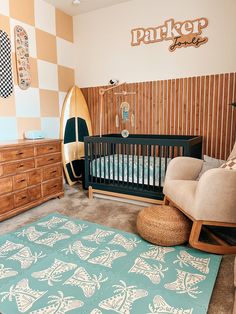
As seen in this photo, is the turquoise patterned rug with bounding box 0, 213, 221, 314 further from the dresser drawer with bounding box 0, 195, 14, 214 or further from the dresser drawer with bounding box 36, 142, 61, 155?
the dresser drawer with bounding box 36, 142, 61, 155

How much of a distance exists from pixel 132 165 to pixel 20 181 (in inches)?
49.2

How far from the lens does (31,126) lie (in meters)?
3.19

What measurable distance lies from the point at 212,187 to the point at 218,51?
1939mm

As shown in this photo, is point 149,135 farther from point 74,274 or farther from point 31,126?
point 74,274

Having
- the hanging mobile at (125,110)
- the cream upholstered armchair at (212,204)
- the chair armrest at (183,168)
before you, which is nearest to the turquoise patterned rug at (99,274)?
the cream upholstered armchair at (212,204)

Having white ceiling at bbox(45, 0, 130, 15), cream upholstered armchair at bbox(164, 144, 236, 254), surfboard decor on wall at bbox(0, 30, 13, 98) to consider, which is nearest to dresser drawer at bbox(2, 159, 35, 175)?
surfboard decor on wall at bbox(0, 30, 13, 98)

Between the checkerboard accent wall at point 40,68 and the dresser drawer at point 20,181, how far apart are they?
633 millimetres

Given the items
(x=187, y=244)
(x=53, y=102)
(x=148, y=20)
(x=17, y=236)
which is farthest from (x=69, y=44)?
(x=187, y=244)

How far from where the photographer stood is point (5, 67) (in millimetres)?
2744

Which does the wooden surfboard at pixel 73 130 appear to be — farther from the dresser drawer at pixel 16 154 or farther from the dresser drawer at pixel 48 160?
the dresser drawer at pixel 16 154

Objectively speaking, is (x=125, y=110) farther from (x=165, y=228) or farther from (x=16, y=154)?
(x=165, y=228)

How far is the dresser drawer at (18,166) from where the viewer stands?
233 centimetres

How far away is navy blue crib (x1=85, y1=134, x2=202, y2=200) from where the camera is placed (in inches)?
100

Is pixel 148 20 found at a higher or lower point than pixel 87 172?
higher
